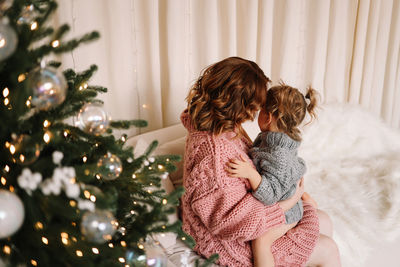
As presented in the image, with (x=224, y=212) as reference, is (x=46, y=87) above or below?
above

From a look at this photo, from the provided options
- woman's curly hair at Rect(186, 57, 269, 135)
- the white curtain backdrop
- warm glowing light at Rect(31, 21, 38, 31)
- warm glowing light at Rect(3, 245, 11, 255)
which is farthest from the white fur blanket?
warm glowing light at Rect(31, 21, 38, 31)

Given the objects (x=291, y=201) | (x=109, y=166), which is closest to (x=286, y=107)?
(x=291, y=201)

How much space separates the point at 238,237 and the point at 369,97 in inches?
91.9

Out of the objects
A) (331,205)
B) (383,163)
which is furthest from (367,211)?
(383,163)

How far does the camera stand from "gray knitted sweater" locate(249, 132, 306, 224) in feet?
4.06

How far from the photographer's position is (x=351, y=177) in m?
2.01

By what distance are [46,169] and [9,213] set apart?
0.12m

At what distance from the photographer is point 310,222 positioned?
1.36 meters

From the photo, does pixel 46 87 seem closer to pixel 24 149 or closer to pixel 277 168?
pixel 24 149

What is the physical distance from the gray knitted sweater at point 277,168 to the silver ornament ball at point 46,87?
2.63 ft

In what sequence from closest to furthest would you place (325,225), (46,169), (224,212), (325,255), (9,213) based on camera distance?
1. (9,213)
2. (46,169)
3. (224,212)
4. (325,255)
5. (325,225)

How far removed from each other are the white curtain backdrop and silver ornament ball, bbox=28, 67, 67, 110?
0.94 meters

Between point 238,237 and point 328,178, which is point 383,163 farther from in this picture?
point 238,237

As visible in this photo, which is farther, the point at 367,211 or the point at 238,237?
the point at 367,211
